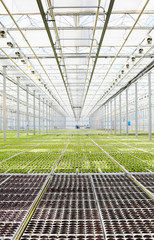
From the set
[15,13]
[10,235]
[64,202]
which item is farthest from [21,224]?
[15,13]

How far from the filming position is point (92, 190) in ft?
13.9

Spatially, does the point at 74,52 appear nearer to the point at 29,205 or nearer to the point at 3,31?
the point at 3,31

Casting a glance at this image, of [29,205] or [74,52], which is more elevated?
[74,52]

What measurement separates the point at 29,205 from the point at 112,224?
160 centimetres

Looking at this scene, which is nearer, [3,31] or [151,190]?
[151,190]

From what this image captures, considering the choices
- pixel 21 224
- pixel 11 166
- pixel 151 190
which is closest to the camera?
pixel 21 224

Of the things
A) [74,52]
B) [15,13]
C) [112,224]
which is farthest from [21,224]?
[74,52]

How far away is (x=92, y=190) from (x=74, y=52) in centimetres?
1197

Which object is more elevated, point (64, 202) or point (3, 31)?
point (3, 31)

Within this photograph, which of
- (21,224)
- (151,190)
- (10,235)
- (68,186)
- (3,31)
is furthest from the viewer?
(3,31)

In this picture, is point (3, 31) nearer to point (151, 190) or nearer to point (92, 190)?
point (92, 190)

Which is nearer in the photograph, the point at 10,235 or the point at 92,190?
the point at 10,235

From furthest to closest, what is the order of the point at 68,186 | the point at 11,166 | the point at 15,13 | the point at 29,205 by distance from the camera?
the point at 15,13 < the point at 11,166 < the point at 68,186 < the point at 29,205

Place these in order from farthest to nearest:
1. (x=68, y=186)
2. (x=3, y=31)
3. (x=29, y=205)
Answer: (x=3, y=31) → (x=68, y=186) → (x=29, y=205)
